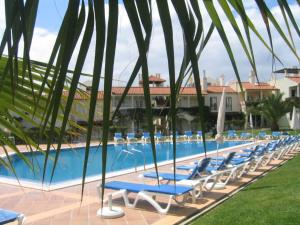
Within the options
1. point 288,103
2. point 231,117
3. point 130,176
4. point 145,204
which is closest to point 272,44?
point 145,204

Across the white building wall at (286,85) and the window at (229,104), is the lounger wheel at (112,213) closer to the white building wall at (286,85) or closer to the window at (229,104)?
the window at (229,104)

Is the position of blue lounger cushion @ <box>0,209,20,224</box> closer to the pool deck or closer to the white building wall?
the pool deck

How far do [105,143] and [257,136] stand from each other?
99.3ft

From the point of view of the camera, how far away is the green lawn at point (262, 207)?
19.7ft

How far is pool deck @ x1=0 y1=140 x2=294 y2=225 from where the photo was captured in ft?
21.8

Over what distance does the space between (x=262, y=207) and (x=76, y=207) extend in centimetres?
336

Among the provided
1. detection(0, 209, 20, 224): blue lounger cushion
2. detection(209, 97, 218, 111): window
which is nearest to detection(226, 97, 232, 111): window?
Answer: detection(209, 97, 218, 111): window

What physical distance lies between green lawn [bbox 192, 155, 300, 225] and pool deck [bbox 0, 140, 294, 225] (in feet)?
1.64

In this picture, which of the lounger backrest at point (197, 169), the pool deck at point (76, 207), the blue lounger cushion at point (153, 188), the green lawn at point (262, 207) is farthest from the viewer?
the lounger backrest at point (197, 169)

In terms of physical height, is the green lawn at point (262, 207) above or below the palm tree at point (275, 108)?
below

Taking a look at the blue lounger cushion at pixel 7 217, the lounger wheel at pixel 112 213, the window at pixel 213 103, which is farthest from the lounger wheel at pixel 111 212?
the window at pixel 213 103

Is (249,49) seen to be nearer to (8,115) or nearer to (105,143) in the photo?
(105,143)

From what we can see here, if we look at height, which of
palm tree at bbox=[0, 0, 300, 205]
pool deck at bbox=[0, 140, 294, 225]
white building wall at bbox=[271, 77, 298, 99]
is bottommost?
pool deck at bbox=[0, 140, 294, 225]

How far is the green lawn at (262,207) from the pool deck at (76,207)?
0.50 meters
